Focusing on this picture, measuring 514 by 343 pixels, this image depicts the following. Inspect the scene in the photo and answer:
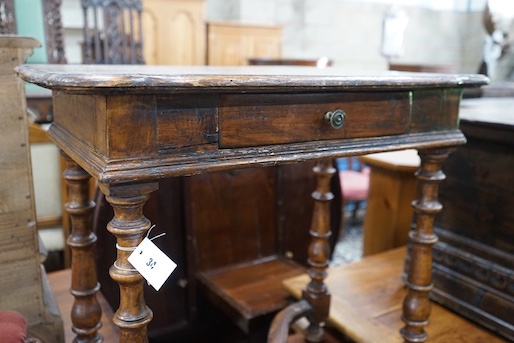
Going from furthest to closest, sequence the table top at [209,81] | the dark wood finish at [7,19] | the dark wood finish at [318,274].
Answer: the dark wood finish at [7,19] < the dark wood finish at [318,274] < the table top at [209,81]

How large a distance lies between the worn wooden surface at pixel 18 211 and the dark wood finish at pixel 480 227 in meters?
1.06

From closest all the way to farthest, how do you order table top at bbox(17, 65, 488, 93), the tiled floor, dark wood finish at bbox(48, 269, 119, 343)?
1. table top at bbox(17, 65, 488, 93)
2. dark wood finish at bbox(48, 269, 119, 343)
3. the tiled floor

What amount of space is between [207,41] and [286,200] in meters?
3.75

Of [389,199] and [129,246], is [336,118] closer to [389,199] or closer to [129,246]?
[129,246]

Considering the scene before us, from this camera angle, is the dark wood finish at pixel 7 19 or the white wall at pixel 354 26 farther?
the white wall at pixel 354 26

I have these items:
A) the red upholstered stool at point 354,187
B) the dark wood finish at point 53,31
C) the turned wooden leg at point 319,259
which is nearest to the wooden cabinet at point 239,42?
the red upholstered stool at point 354,187

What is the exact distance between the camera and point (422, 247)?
112cm

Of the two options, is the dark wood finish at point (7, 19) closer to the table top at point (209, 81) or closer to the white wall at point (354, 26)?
the table top at point (209, 81)

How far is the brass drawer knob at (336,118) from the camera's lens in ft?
2.91

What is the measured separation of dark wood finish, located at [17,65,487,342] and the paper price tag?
0.02 metres

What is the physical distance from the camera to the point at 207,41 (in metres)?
5.29

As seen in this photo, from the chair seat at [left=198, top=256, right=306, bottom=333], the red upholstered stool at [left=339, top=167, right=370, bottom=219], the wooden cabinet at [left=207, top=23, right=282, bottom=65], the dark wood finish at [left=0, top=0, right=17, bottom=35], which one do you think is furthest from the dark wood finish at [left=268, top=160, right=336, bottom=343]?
the wooden cabinet at [left=207, top=23, right=282, bottom=65]

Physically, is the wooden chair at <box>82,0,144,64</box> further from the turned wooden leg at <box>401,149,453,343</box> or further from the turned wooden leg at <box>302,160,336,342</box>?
the turned wooden leg at <box>401,149,453,343</box>

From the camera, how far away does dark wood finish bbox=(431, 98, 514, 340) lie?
48.9 inches
